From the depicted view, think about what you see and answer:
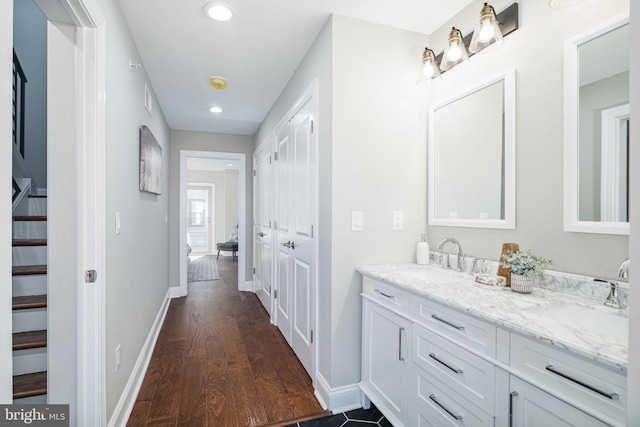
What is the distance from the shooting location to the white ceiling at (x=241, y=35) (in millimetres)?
1821

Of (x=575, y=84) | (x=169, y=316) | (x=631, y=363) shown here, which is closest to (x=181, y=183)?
(x=169, y=316)

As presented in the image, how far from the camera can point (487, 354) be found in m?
1.11

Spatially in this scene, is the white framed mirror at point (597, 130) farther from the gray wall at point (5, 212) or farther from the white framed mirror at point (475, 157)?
the gray wall at point (5, 212)

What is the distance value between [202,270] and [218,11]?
5557 mm

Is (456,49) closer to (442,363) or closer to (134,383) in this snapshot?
(442,363)

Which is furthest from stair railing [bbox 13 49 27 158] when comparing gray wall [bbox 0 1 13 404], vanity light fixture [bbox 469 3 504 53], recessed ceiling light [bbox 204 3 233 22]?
vanity light fixture [bbox 469 3 504 53]

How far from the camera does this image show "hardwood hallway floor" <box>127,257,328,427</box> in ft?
6.11

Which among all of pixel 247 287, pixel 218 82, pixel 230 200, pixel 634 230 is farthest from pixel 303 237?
pixel 230 200

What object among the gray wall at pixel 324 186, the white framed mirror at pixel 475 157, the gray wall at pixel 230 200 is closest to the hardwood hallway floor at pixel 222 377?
the gray wall at pixel 324 186

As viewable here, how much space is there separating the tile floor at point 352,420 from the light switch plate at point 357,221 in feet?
3.65

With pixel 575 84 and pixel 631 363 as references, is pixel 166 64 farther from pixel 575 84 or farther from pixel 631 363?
pixel 631 363

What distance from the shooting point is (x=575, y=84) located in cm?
133

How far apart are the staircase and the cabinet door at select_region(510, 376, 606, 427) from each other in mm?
1968

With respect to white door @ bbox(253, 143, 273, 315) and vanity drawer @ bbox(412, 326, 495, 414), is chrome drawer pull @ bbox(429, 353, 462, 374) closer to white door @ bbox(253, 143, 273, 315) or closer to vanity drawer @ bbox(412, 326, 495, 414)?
vanity drawer @ bbox(412, 326, 495, 414)
